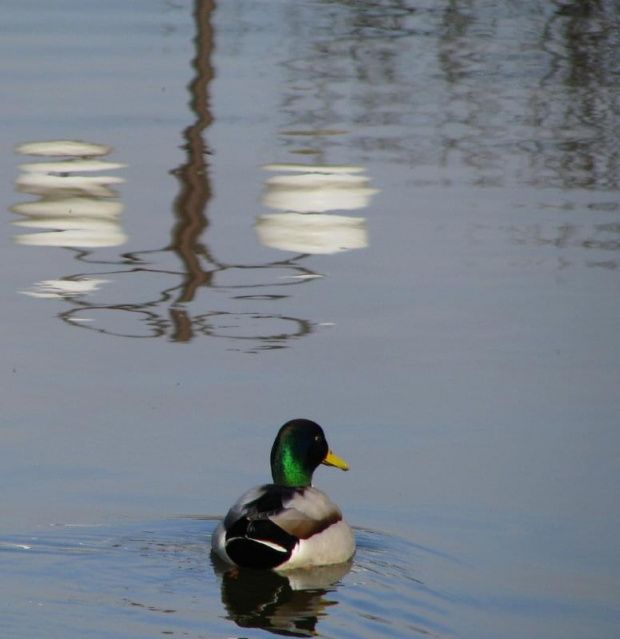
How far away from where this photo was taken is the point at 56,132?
12.4 meters

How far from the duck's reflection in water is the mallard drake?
0.04 metres

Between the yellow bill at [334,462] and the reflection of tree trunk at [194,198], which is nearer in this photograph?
the yellow bill at [334,462]

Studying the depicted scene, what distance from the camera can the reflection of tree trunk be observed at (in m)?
9.27

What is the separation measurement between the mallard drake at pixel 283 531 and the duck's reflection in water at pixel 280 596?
4 cm

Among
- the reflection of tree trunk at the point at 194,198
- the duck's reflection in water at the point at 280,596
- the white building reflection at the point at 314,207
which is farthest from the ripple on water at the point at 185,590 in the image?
the white building reflection at the point at 314,207

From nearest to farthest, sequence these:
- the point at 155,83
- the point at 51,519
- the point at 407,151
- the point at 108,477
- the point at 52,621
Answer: the point at 52,621 → the point at 51,519 → the point at 108,477 → the point at 407,151 → the point at 155,83

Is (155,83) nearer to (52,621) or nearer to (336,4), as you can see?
(336,4)

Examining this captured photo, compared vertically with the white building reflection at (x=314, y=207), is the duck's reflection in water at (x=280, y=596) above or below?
below

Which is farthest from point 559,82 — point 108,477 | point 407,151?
point 108,477

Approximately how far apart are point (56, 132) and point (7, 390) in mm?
5006

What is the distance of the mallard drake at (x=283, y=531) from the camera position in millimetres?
6289

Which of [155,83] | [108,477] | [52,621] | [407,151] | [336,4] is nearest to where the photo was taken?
[52,621]

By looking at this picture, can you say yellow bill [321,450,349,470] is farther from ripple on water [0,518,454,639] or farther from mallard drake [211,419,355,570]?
A: ripple on water [0,518,454,639]

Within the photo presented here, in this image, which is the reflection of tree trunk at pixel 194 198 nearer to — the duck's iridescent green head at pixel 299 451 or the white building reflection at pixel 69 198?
the white building reflection at pixel 69 198
